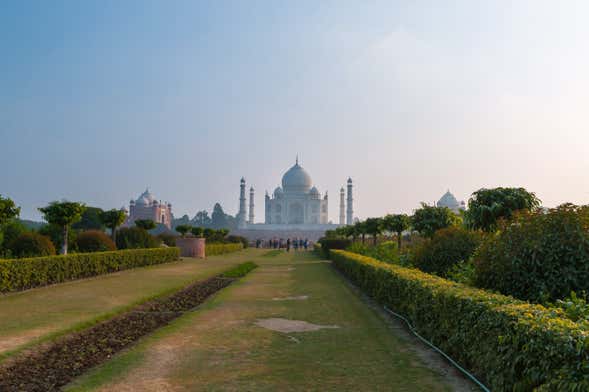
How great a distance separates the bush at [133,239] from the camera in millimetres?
29200

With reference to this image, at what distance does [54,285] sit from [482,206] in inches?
446

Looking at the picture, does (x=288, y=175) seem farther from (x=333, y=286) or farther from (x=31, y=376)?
(x=31, y=376)

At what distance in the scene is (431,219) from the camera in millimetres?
21844

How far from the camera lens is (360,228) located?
123ft

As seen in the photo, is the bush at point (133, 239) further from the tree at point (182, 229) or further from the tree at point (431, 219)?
the tree at point (431, 219)

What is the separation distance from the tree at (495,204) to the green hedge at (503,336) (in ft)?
26.5

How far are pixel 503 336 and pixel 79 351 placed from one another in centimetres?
478

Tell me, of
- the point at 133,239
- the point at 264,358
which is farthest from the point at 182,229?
the point at 264,358

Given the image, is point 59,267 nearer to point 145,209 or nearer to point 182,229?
point 182,229

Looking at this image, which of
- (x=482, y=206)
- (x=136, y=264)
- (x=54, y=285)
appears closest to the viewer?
(x=54, y=285)

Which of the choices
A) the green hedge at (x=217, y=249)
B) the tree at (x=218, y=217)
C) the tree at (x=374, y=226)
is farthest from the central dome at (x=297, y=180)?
the tree at (x=374, y=226)

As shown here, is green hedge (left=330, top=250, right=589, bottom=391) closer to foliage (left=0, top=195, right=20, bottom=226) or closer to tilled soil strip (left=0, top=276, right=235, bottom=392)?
tilled soil strip (left=0, top=276, right=235, bottom=392)

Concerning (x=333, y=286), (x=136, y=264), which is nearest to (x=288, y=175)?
(x=136, y=264)

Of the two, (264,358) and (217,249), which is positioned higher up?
(217,249)
